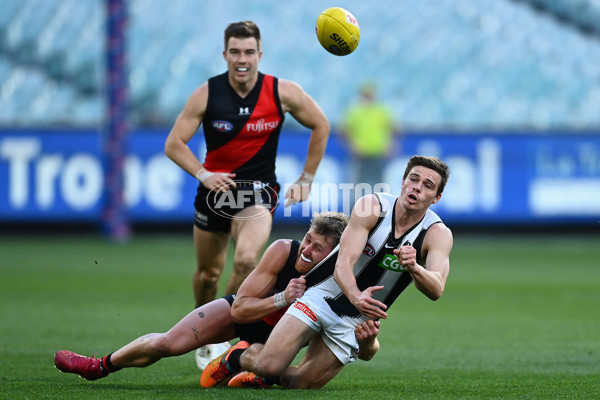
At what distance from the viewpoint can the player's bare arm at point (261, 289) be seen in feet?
20.2

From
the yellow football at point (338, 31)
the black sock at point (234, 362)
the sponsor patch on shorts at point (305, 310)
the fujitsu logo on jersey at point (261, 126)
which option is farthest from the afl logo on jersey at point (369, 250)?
the fujitsu logo on jersey at point (261, 126)

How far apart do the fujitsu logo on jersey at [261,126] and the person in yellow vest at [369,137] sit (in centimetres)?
893

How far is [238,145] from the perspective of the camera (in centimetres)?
773

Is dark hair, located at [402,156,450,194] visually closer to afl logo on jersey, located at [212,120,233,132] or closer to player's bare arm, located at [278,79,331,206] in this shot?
player's bare arm, located at [278,79,331,206]

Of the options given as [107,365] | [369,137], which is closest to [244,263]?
[107,365]

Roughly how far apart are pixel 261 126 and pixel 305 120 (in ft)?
1.24

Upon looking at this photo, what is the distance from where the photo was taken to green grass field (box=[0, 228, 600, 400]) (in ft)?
20.0

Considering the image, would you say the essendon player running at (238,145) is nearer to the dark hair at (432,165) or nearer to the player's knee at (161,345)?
the player's knee at (161,345)

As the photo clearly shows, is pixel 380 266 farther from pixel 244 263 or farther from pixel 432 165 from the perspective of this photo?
pixel 244 263

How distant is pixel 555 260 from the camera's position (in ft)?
49.8

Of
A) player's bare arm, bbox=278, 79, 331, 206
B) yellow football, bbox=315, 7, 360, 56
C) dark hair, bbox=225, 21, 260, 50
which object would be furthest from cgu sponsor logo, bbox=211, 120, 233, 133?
yellow football, bbox=315, 7, 360, 56

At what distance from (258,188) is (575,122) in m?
14.2

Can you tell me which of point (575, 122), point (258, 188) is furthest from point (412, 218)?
point (575, 122)

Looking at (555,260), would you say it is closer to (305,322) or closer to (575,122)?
(575,122)
